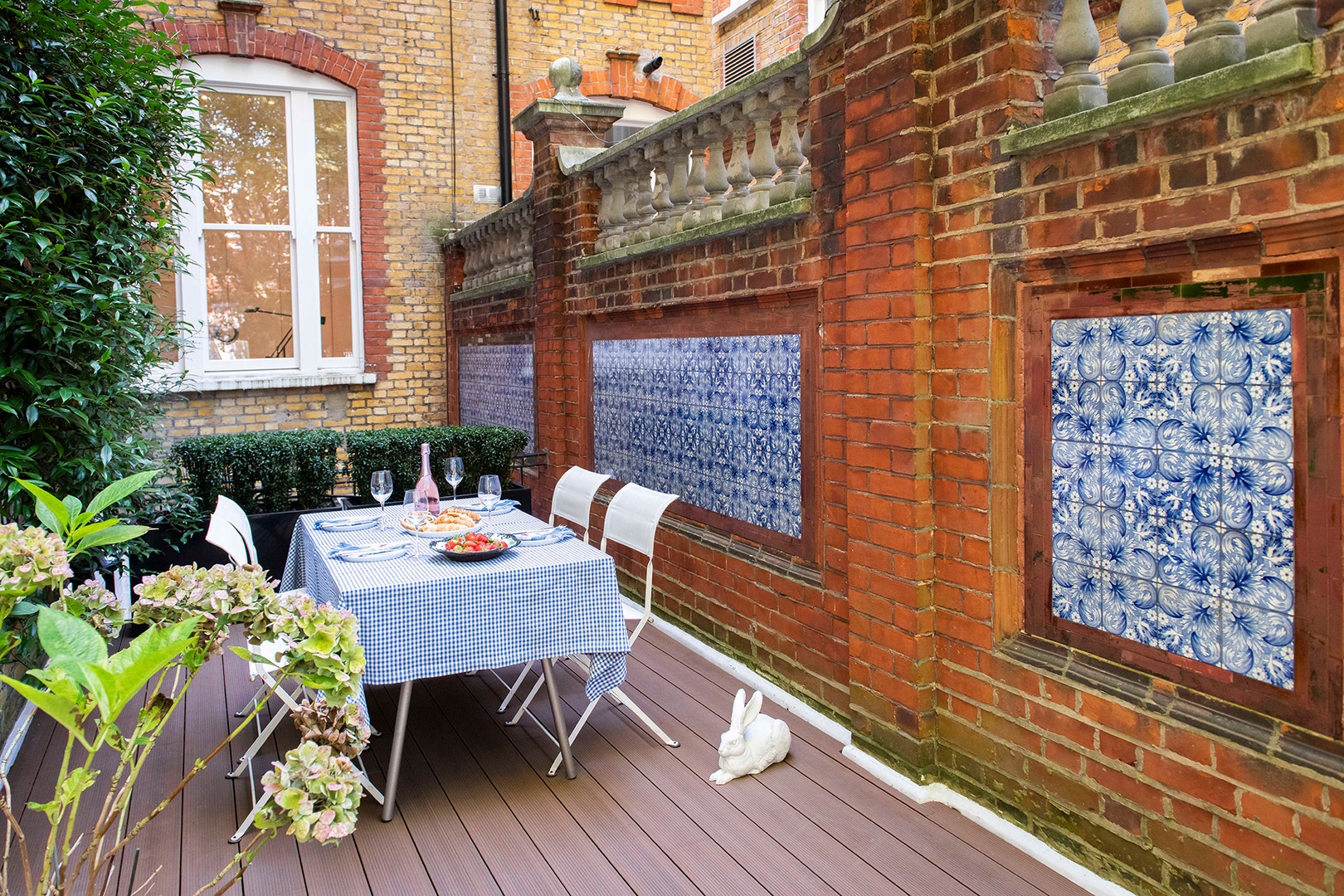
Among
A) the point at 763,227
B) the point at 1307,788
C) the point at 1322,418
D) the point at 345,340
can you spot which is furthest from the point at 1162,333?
the point at 345,340

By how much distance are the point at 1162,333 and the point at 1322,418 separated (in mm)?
459

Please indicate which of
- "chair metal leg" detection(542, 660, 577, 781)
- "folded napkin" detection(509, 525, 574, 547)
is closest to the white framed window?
"folded napkin" detection(509, 525, 574, 547)

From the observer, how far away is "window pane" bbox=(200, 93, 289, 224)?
8711mm

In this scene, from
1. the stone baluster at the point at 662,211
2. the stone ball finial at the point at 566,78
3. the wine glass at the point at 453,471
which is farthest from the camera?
the stone ball finial at the point at 566,78

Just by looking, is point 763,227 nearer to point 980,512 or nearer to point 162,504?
point 980,512

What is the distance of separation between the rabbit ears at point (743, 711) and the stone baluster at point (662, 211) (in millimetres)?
2639

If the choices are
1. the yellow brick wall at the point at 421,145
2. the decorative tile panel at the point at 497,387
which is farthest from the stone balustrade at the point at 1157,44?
the yellow brick wall at the point at 421,145

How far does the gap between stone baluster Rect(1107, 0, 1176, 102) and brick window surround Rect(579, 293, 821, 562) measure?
1689 millimetres

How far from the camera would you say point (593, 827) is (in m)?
3.18

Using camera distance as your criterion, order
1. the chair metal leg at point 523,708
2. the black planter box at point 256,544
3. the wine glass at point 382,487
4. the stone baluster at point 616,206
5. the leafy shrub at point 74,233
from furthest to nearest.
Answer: the stone baluster at point 616,206
the black planter box at point 256,544
the wine glass at point 382,487
the chair metal leg at point 523,708
the leafy shrub at point 74,233

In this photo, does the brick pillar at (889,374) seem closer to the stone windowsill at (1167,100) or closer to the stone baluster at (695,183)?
the stone windowsill at (1167,100)

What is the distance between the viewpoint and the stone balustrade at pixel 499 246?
7.34 metres

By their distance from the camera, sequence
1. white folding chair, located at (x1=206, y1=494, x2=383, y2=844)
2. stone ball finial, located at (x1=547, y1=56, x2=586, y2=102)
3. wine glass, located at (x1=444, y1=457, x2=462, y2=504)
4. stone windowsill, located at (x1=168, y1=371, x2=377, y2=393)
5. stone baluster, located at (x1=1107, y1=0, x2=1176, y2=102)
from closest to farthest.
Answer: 1. stone baluster, located at (x1=1107, y1=0, x2=1176, y2=102)
2. white folding chair, located at (x1=206, y1=494, x2=383, y2=844)
3. wine glass, located at (x1=444, y1=457, x2=462, y2=504)
4. stone ball finial, located at (x1=547, y1=56, x2=586, y2=102)
5. stone windowsill, located at (x1=168, y1=371, x2=377, y2=393)

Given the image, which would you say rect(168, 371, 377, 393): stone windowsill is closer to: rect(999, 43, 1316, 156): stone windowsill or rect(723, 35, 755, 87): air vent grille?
rect(723, 35, 755, 87): air vent grille
